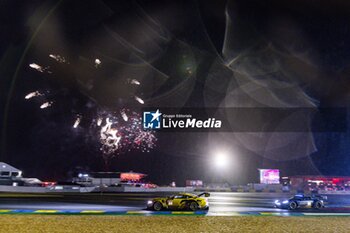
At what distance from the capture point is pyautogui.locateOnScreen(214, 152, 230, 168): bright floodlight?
236 ft

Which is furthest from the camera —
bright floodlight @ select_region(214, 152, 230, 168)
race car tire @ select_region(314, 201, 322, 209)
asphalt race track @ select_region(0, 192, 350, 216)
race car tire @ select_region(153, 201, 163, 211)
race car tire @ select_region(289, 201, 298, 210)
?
bright floodlight @ select_region(214, 152, 230, 168)

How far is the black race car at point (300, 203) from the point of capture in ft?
64.5

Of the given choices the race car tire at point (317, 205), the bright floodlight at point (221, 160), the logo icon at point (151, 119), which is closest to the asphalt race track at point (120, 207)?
the race car tire at point (317, 205)

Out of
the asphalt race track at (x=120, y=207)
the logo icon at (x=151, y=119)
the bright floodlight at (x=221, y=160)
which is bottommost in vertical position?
the asphalt race track at (x=120, y=207)

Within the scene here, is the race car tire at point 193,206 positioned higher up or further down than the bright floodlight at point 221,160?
further down

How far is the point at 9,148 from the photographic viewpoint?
7000cm

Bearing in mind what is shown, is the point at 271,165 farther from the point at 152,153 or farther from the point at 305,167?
the point at 152,153

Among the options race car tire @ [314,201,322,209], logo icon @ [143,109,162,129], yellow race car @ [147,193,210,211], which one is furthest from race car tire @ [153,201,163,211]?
logo icon @ [143,109,162,129]

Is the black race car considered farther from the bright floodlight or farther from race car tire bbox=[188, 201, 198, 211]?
the bright floodlight

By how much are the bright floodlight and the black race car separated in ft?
169

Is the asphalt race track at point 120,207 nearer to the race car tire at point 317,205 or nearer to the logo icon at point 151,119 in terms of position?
the race car tire at point 317,205

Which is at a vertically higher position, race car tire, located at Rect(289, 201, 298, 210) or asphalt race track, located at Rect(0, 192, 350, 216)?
race car tire, located at Rect(289, 201, 298, 210)

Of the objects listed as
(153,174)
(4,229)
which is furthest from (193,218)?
(153,174)

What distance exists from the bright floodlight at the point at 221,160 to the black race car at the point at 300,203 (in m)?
51.4
